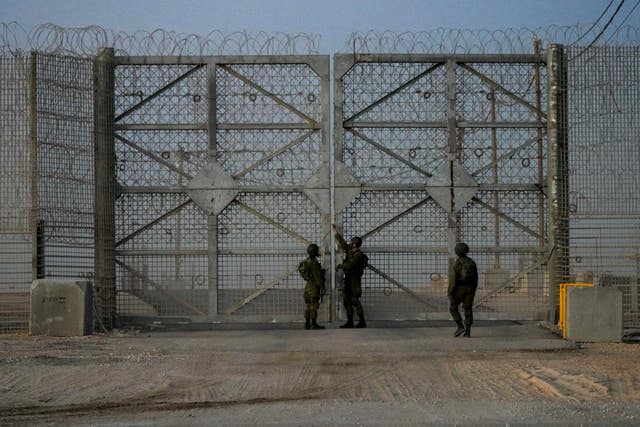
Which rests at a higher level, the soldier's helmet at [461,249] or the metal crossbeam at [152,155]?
the metal crossbeam at [152,155]

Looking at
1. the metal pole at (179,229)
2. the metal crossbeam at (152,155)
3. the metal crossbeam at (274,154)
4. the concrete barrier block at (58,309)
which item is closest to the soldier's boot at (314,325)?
the metal pole at (179,229)

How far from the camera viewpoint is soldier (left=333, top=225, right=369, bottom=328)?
44.1ft

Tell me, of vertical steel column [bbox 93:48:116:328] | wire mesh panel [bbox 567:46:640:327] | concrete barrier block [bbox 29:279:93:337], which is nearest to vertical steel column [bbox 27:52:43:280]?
concrete barrier block [bbox 29:279:93:337]

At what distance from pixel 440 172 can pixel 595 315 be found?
315 cm

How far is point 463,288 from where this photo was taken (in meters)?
12.9

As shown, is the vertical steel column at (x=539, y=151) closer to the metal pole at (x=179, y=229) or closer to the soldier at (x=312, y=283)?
the soldier at (x=312, y=283)

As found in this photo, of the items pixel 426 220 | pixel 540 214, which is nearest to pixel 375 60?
pixel 426 220

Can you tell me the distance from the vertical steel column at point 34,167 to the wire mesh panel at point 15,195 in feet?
0.21

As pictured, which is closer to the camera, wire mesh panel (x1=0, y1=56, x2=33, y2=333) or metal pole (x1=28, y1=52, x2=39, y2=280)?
metal pole (x1=28, y1=52, x2=39, y2=280)

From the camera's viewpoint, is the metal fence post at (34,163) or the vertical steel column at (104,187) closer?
the metal fence post at (34,163)

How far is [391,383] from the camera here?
29.9 feet

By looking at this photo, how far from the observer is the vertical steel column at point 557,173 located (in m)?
13.7

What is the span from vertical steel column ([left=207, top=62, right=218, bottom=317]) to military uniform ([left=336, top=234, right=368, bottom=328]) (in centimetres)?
191

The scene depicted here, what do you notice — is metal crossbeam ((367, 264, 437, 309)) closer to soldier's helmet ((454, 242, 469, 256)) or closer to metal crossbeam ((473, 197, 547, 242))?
soldier's helmet ((454, 242, 469, 256))
